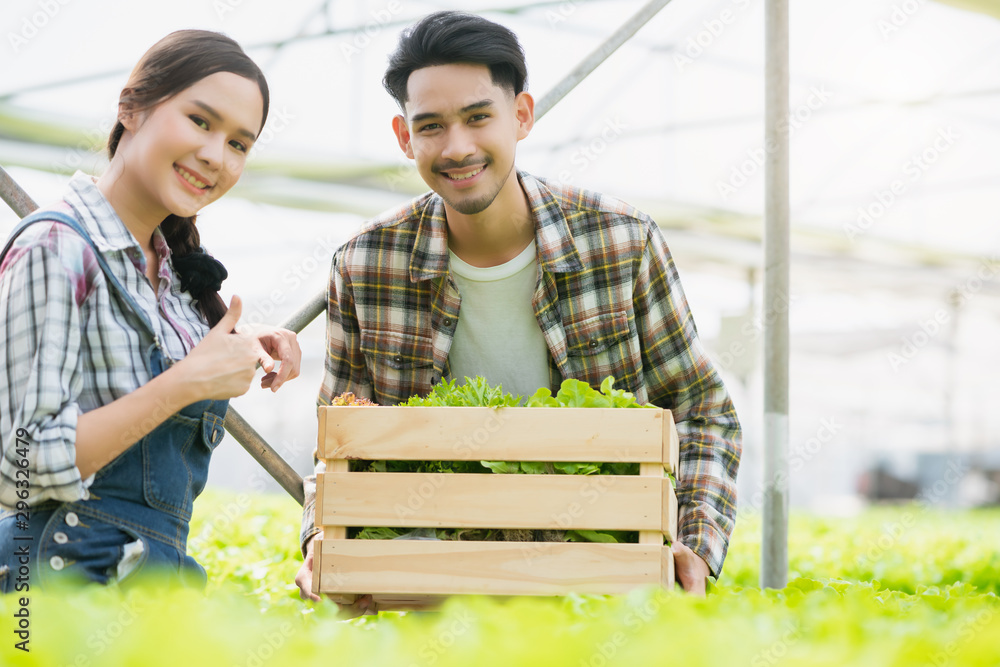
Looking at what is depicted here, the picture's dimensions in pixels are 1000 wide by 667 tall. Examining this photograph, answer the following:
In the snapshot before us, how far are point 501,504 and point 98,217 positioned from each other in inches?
35.5

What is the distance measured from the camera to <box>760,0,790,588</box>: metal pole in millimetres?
2699

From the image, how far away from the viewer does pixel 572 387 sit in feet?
5.59

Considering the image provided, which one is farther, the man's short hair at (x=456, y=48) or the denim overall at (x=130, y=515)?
the man's short hair at (x=456, y=48)

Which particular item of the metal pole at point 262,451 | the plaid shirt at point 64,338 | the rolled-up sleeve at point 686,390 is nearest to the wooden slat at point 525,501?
the plaid shirt at point 64,338

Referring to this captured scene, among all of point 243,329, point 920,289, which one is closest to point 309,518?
point 243,329

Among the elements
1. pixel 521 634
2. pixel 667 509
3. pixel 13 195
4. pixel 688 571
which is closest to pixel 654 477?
pixel 667 509

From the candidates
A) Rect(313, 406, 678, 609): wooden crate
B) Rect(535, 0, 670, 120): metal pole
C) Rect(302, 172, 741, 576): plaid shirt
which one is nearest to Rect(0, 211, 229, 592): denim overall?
Rect(313, 406, 678, 609): wooden crate

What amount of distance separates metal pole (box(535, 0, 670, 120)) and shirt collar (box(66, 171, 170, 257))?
142 cm

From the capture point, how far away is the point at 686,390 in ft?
7.50

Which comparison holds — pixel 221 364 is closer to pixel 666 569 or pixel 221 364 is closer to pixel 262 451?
pixel 666 569

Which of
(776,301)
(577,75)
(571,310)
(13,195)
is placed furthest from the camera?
(577,75)

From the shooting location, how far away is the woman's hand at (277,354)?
5.77 ft

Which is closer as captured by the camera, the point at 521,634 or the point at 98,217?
the point at 521,634

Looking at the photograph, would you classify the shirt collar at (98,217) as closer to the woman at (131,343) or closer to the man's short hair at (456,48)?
the woman at (131,343)
